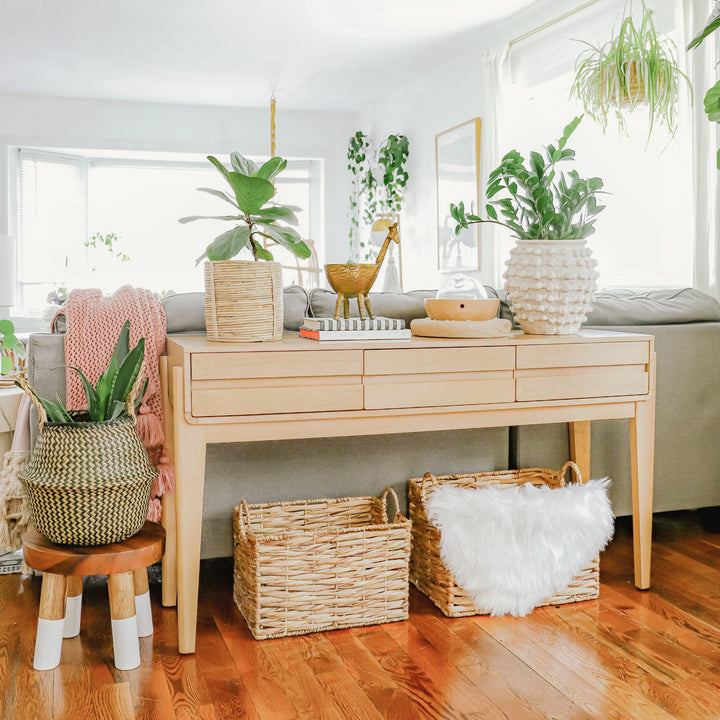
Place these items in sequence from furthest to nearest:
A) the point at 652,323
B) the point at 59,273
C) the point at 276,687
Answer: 1. the point at 59,273
2. the point at 652,323
3. the point at 276,687

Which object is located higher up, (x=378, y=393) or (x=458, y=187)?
(x=458, y=187)

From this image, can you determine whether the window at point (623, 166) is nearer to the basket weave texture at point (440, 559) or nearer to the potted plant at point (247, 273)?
the basket weave texture at point (440, 559)

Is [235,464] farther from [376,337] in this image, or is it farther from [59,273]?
[59,273]

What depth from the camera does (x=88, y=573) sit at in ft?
5.24

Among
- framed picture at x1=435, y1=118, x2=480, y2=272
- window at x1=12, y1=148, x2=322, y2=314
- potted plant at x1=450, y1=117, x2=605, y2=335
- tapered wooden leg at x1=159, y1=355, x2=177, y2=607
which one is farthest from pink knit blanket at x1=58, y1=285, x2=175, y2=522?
window at x1=12, y1=148, x2=322, y2=314

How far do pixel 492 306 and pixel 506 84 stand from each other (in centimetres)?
300

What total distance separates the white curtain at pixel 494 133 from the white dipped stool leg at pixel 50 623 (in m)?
3.52

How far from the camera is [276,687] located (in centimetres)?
159

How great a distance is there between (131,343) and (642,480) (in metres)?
1.44

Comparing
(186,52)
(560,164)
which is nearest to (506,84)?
(560,164)

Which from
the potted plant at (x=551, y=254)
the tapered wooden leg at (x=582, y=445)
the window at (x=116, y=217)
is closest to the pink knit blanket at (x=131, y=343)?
the potted plant at (x=551, y=254)

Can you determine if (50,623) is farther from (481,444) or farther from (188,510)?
(481,444)

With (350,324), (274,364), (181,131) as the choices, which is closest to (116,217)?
(181,131)

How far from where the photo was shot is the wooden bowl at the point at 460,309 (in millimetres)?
2102
